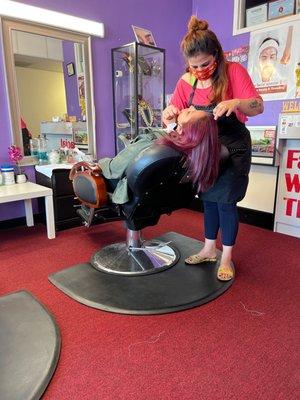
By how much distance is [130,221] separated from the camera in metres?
1.72

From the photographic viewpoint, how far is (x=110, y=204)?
1.70m

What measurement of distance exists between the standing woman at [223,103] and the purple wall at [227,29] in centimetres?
139

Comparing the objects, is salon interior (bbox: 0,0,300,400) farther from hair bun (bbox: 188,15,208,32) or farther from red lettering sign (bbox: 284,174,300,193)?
hair bun (bbox: 188,15,208,32)

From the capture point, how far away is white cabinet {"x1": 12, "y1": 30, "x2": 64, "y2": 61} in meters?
2.43

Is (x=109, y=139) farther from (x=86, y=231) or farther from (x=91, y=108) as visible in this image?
(x=86, y=231)

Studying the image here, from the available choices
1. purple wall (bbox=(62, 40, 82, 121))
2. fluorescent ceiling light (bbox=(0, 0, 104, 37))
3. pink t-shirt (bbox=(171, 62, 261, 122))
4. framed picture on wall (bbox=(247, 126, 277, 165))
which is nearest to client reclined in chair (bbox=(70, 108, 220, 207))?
pink t-shirt (bbox=(171, 62, 261, 122))

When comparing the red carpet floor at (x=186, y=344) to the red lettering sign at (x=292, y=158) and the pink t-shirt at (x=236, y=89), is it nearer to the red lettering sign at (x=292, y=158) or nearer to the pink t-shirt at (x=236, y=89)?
the red lettering sign at (x=292, y=158)

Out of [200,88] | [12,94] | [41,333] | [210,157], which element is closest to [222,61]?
[200,88]

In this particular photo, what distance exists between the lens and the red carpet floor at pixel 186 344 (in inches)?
40.0

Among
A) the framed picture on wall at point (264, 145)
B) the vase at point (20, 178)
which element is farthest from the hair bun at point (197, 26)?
the vase at point (20, 178)

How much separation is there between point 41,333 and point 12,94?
1.95 metres

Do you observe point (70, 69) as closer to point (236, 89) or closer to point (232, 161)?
point (236, 89)

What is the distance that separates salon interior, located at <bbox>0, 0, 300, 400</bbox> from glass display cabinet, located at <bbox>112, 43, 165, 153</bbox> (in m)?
0.02

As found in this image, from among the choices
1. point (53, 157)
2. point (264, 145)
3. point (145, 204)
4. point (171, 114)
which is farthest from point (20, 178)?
point (264, 145)
